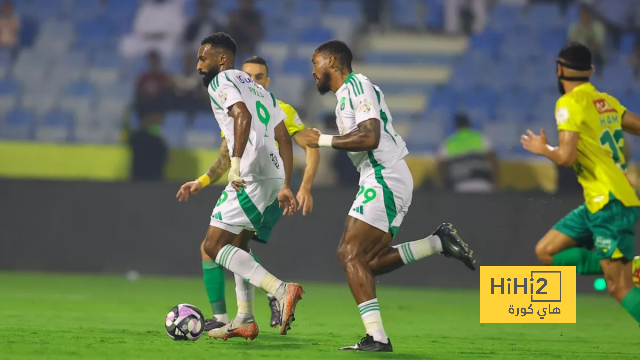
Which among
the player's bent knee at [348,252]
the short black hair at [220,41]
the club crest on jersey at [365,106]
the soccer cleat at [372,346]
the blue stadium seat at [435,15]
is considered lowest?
the soccer cleat at [372,346]

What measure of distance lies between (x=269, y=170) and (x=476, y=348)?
2.00m

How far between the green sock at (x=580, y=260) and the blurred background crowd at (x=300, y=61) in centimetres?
798

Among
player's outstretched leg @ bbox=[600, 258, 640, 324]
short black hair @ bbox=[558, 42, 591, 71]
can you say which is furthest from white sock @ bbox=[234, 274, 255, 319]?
short black hair @ bbox=[558, 42, 591, 71]

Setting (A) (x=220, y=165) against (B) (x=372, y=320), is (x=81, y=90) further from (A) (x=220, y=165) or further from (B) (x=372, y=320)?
(B) (x=372, y=320)

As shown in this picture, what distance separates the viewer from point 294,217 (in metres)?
13.0

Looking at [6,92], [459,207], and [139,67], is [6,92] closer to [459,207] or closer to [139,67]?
[139,67]

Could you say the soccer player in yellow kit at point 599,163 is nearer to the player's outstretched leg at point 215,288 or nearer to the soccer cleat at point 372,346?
the soccer cleat at point 372,346

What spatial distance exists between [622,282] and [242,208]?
2669mm

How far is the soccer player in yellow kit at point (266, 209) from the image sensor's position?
7293 mm

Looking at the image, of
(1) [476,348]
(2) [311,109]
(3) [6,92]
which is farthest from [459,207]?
(3) [6,92]

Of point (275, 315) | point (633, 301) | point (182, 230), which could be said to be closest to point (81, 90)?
point (182, 230)

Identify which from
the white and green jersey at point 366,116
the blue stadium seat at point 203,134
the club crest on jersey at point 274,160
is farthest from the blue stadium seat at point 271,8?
the white and green jersey at point 366,116

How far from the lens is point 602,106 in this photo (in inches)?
248

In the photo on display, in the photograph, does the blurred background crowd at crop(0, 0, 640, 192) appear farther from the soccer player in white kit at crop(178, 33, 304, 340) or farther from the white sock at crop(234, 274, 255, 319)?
the soccer player in white kit at crop(178, 33, 304, 340)
